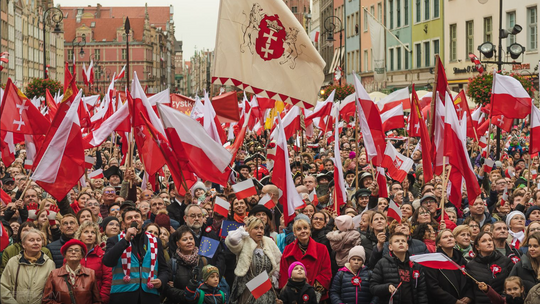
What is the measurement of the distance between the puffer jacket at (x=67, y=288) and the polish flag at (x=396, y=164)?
7.26m

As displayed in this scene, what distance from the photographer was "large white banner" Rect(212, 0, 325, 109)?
11.7 metres

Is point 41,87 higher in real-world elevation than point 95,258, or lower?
higher

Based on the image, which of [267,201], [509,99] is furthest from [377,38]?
[267,201]

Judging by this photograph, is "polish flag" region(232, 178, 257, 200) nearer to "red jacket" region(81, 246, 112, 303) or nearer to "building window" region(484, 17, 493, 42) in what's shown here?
"red jacket" region(81, 246, 112, 303)

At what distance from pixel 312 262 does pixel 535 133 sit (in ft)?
23.2

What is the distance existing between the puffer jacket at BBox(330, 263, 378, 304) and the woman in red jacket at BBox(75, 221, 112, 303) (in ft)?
7.37

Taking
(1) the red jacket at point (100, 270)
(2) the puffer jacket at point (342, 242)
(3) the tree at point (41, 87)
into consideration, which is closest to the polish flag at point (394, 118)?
(2) the puffer jacket at point (342, 242)

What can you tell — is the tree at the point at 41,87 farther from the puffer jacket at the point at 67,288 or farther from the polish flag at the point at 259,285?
the polish flag at the point at 259,285

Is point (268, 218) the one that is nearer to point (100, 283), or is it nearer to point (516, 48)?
point (100, 283)

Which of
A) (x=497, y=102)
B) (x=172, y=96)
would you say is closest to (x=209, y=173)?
(x=497, y=102)

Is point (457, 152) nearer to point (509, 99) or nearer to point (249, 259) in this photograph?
point (249, 259)

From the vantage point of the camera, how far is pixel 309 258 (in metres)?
9.00

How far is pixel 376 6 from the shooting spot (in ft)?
193

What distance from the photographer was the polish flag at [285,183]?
10.7 m
